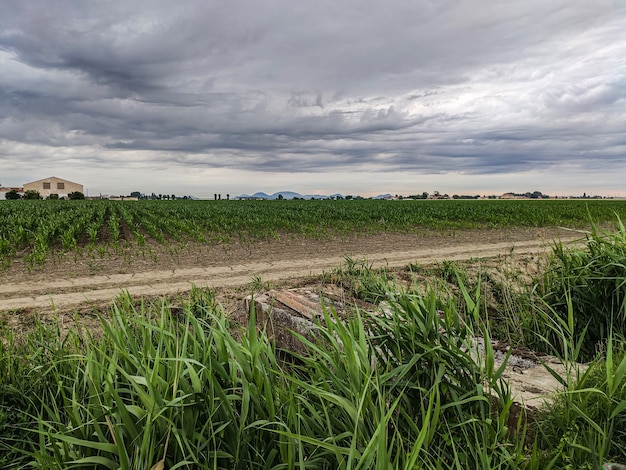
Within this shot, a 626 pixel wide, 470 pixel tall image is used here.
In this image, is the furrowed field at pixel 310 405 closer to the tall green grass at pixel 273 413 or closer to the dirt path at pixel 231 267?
the tall green grass at pixel 273 413

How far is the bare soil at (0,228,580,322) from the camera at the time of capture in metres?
8.38

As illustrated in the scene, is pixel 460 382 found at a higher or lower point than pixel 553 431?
higher

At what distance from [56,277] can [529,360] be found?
1008 centimetres

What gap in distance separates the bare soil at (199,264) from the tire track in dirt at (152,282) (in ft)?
0.05

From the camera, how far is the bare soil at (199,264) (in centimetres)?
838

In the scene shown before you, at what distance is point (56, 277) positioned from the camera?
9898 millimetres

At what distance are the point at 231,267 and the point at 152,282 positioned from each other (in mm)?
2331

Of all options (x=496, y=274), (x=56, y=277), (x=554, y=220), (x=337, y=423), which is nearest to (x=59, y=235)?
(x=56, y=277)

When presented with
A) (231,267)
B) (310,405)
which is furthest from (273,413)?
(231,267)

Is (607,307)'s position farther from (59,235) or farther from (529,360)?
(59,235)

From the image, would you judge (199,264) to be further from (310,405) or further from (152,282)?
(310,405)

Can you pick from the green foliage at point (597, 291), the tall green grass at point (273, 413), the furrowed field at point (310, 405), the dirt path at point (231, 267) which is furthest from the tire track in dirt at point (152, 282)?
the tall green grass at point (273, 413)

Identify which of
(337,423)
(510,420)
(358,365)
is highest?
(358,365)

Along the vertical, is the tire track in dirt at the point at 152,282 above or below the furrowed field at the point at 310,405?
below
